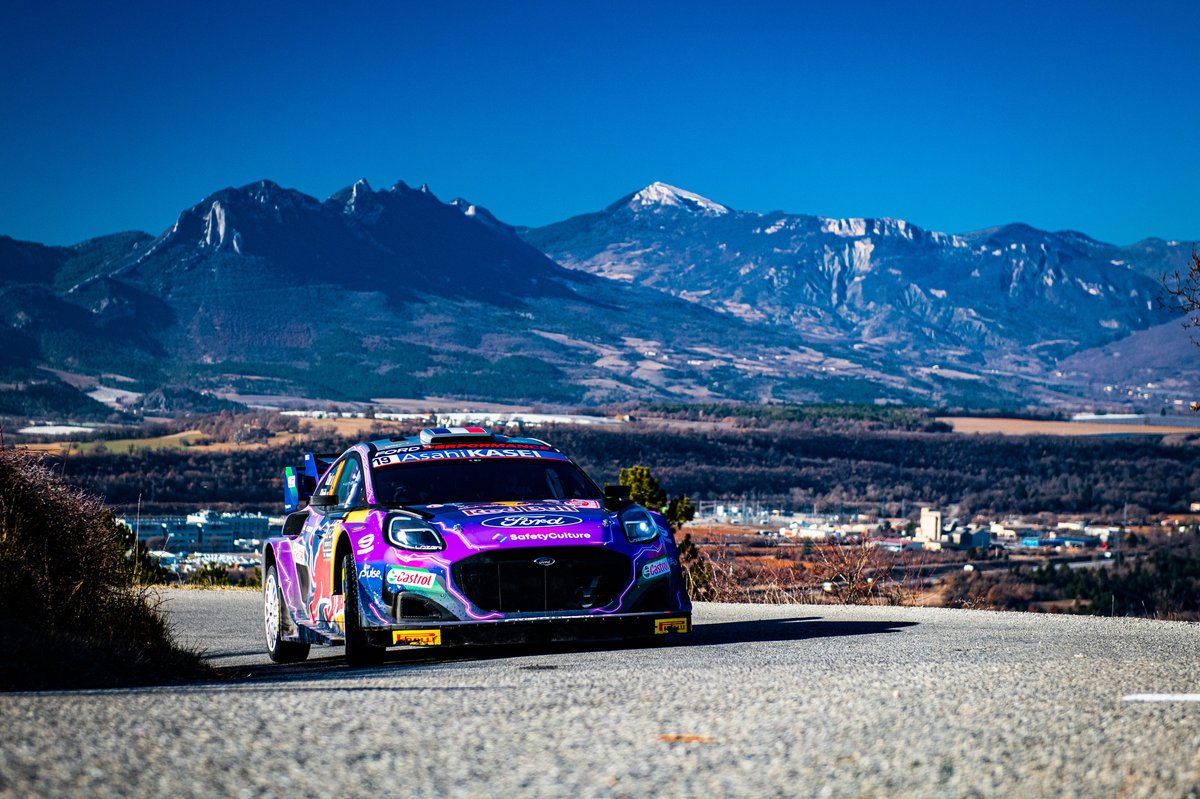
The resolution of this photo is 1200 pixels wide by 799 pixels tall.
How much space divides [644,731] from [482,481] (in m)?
5.41

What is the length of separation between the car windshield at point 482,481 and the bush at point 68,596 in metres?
1.77

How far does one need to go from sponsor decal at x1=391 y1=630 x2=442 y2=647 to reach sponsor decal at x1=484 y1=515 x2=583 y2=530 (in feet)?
2.46

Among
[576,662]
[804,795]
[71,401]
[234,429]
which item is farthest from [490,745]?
[71,401]

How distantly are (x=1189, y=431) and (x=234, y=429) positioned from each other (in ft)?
232

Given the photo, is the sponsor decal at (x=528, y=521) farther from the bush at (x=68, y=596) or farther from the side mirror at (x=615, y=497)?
the bush at (x=68, y=596)

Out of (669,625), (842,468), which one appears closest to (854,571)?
(669,625)

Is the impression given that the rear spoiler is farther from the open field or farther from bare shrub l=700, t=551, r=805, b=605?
the open field

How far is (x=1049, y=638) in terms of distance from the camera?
446 inches

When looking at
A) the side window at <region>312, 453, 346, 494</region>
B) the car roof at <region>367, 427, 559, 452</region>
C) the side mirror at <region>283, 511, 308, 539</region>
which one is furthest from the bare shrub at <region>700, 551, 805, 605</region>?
the side mirror at <region>283, 511, 308, 539</region>

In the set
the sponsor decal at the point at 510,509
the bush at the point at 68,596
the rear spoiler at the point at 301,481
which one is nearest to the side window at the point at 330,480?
the rear spoiler at the point at 301,481

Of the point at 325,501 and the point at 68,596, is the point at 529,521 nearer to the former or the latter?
the point at 325,501

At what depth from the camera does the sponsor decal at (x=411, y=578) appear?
985 cm

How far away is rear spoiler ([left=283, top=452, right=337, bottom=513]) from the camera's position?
13156 mm

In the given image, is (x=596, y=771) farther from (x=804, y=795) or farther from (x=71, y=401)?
(x=71, y=401)
